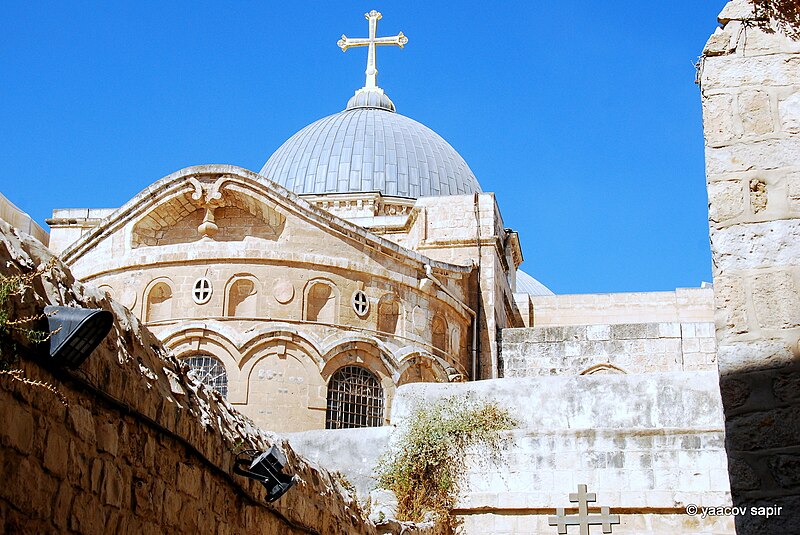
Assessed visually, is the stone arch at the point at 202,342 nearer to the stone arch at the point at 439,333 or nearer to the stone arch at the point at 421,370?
the stone arch at the point at 421,370

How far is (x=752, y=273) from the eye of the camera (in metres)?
4.41

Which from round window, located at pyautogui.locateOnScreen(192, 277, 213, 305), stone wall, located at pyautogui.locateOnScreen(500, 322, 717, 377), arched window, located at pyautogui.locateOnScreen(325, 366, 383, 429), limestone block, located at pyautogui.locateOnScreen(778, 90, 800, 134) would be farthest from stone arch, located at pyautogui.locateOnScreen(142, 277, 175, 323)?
limestone block, located at pyautogui.locateOnScreen(778, 90, 800, 134)

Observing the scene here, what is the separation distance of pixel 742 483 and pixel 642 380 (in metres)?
7.91

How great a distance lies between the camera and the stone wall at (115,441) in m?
4.13

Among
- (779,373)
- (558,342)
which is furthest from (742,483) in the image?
(558,342)

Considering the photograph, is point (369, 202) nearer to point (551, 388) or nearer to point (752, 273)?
point (551, 388)

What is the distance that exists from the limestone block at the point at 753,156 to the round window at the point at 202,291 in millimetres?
13640

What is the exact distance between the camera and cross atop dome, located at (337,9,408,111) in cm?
3133

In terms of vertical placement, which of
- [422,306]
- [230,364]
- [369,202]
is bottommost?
[230,364]

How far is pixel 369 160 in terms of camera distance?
92.8ft

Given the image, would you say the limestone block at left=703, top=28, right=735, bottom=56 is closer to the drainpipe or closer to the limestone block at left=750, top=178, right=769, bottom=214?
the limestone block at left=750, top=178, right=769, bottom=214

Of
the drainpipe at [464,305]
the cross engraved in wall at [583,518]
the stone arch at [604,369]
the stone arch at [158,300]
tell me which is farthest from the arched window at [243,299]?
the cross engraved in wall at [583,518]

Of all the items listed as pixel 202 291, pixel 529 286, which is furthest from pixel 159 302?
pixel 529 286

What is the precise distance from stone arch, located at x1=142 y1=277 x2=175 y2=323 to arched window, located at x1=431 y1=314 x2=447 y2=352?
170 inches
